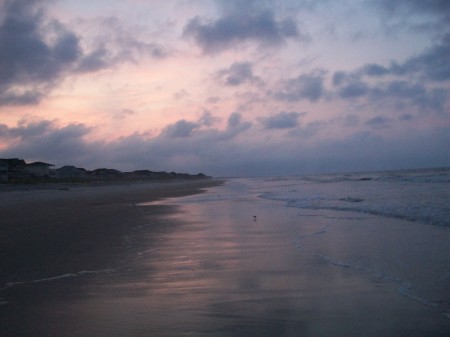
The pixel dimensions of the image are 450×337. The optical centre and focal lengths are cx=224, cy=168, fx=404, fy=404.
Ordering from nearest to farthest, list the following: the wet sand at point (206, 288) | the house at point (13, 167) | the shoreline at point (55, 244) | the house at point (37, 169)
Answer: the wet sand at point (206, 288)
the shoreline at point (55, 244)
the house at point (13, 167)
the house at point (37, 169)

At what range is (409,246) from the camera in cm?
848

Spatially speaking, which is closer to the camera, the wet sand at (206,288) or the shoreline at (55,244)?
the wet sand at (206,288)

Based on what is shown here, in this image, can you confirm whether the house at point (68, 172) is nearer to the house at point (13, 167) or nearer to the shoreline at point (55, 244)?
the house at point (13, 167)

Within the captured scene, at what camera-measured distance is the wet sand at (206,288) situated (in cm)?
440

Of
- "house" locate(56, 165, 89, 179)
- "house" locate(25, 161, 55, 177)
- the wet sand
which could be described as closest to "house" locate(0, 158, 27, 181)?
"house" locate(25, 161, 55, 177)

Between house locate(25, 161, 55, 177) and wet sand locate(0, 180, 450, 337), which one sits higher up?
house locate(25, 161, 55, 177)

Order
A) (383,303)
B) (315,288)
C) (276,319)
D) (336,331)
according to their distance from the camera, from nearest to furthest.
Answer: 1. (336,331)
2. (276,319)
3. (383,303)
4. (315,288)

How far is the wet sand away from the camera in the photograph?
173 inches

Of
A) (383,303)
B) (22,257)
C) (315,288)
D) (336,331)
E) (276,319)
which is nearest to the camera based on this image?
(336,331)

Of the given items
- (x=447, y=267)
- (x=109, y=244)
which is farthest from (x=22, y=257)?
(x=447, y=267)

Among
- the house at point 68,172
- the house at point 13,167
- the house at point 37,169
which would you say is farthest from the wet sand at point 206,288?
the house at point 68,172

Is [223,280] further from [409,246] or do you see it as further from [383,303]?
[409,246]

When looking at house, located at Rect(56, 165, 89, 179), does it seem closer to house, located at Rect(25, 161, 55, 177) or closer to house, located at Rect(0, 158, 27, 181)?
house, located at Rect(25, 161, 55, 177)

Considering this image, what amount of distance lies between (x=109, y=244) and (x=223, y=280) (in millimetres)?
4578
